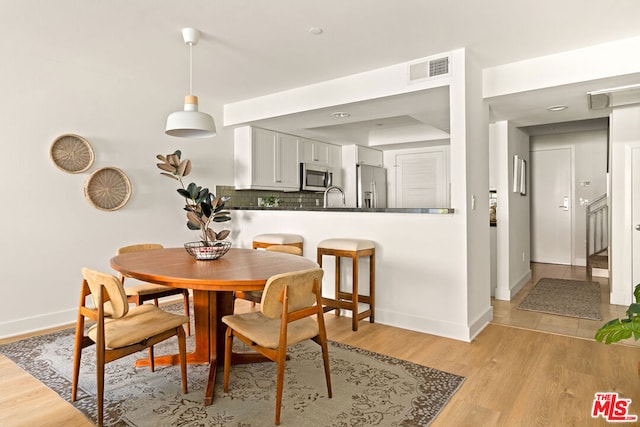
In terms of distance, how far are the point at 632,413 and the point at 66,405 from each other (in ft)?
10.1

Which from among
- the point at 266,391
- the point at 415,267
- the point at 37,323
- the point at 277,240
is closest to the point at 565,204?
the point at 415,267

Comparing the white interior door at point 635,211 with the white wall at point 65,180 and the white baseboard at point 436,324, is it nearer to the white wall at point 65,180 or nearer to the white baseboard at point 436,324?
the white baseboard at point 436,324

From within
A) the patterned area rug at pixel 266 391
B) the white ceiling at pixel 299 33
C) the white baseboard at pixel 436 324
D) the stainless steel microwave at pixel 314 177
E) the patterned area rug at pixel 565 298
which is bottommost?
the patterned area rug at pixel 565 298

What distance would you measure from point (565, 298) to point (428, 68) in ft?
10.3

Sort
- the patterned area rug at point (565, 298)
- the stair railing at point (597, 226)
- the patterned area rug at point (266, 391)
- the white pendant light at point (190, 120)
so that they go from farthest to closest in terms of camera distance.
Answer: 1. the stair railing at point (597, 226)
2. the patterned area rug at point (565, 298)
3. the white pendant light at point (190, 120)
4. the patterned area rug at point (266, 391)

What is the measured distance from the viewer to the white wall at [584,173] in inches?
265

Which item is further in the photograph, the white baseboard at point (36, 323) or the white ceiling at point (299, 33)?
the white baseboard at point (36, 323)

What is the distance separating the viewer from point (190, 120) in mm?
2744

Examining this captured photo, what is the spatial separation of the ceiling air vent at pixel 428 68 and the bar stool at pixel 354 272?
1.54 metres

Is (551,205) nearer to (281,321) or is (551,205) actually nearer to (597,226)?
(597,226)

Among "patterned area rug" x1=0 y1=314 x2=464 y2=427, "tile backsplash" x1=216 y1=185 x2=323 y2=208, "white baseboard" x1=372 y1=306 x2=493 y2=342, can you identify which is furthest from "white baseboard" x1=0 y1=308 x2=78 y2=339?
"white baseboard" x1=372 y1=306 x2=493 y2=342

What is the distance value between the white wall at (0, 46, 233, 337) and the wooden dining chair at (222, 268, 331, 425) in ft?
7.74

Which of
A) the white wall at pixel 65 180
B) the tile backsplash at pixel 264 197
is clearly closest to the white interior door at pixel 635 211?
the tile backsplash at pixel 264 197

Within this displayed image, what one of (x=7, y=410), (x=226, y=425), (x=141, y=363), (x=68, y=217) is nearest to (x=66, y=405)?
(x=7, y=410)
